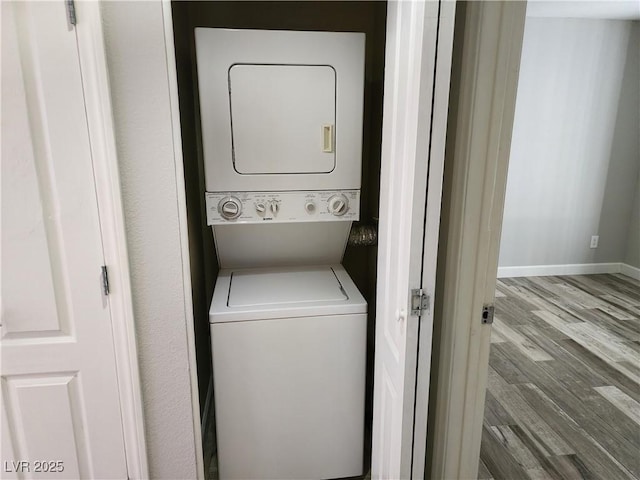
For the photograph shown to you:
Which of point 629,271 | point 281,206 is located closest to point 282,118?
point 281,206

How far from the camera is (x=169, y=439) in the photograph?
1389mm

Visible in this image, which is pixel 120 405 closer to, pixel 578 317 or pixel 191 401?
pixel 191 401

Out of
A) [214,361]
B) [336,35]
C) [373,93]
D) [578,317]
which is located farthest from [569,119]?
[214,361]

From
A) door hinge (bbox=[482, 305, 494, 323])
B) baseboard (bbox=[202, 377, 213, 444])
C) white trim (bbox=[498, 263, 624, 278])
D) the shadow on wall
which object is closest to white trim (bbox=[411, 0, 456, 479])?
door hinge (bbox=[482, 305, 494, 323])

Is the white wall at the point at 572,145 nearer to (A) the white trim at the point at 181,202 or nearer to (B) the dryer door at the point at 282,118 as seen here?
(B) the dryer door at the point at 282,118

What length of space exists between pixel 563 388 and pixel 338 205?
1.83 metres

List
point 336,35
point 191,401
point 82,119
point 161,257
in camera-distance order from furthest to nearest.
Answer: point 336,35 → point 191,401 → point 161,257 → point 82,119

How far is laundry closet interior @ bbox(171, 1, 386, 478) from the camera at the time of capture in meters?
1.53

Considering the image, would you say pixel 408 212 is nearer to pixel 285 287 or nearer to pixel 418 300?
pixel 418 300

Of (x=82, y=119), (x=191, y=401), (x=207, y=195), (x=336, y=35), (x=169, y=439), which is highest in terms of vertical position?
(x=336, y=35)

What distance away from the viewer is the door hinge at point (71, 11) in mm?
1042

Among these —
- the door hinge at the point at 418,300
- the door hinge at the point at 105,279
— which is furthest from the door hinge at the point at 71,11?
the door hinge at the point at 418,300

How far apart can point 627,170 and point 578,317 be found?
5.90 ft

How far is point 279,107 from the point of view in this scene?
61.3 inches
